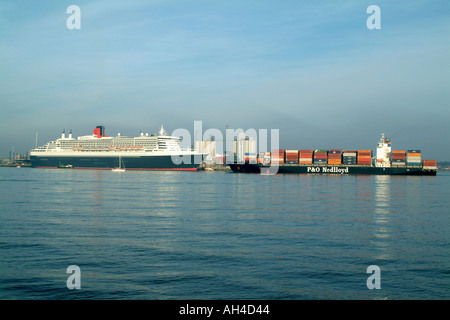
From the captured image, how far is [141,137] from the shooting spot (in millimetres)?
94688

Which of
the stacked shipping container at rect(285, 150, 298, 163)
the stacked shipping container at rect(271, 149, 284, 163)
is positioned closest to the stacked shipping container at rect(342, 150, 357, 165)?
the stacked shipping container at rect(285, 150, 298, 163)

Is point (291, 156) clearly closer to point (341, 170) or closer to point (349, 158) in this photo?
point (341, 170)

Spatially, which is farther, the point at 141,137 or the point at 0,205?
the point at 141,137

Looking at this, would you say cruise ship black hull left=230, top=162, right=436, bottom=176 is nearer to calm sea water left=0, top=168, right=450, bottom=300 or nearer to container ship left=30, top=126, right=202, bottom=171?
container ship left=30, top=126, right=202, bottom=171

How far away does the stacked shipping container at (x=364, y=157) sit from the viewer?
3216 inches

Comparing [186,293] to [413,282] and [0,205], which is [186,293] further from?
[0,205]

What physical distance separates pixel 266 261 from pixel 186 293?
345cm

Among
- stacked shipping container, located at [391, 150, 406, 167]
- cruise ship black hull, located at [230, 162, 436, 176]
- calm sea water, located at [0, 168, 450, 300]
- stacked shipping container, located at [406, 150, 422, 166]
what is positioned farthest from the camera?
stacked shipping container, located at [391, 150, 406, 167]

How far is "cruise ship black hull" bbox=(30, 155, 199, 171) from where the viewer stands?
9006cm

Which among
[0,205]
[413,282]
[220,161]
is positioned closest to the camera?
[413,282]

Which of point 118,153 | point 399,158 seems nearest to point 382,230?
point 399,158

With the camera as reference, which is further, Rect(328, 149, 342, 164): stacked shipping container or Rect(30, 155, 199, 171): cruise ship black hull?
Rect(30, 155, 199, 171): cruise ship black hull

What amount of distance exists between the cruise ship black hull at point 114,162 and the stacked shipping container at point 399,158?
46.4 metres

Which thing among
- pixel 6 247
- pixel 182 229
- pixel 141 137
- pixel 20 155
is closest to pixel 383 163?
pixel 141 137
